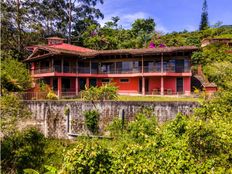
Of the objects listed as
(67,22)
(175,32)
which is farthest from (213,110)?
(175,32)

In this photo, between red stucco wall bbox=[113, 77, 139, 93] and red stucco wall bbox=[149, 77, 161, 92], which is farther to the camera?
red stucco wall bbox=[113, 77, 139, 93]

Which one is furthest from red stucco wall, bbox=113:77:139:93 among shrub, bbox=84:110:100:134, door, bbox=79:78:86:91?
shrub, bbox=84:110:100:134

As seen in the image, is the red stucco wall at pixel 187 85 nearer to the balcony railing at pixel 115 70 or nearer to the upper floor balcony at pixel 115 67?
the upper floor balcony at pixel 115 67

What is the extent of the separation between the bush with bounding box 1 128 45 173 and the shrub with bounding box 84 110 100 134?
18.3 ft

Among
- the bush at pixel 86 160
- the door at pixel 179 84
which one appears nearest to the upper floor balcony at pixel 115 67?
the door at pixel 179 84

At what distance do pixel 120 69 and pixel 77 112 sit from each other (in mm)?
17906

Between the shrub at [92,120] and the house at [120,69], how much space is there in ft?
48.2

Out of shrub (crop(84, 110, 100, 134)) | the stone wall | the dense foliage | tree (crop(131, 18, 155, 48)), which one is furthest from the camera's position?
tree (crop(131, 18, 155, 48))

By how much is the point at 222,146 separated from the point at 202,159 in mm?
813

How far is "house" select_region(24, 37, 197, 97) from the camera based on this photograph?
3568 cm

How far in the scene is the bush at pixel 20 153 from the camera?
1470cm

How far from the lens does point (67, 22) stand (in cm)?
5378

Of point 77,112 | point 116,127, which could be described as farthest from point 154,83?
point 116,127

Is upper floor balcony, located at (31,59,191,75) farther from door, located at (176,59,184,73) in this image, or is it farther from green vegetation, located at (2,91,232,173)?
green vegetation, located at (2,91,232,173)
